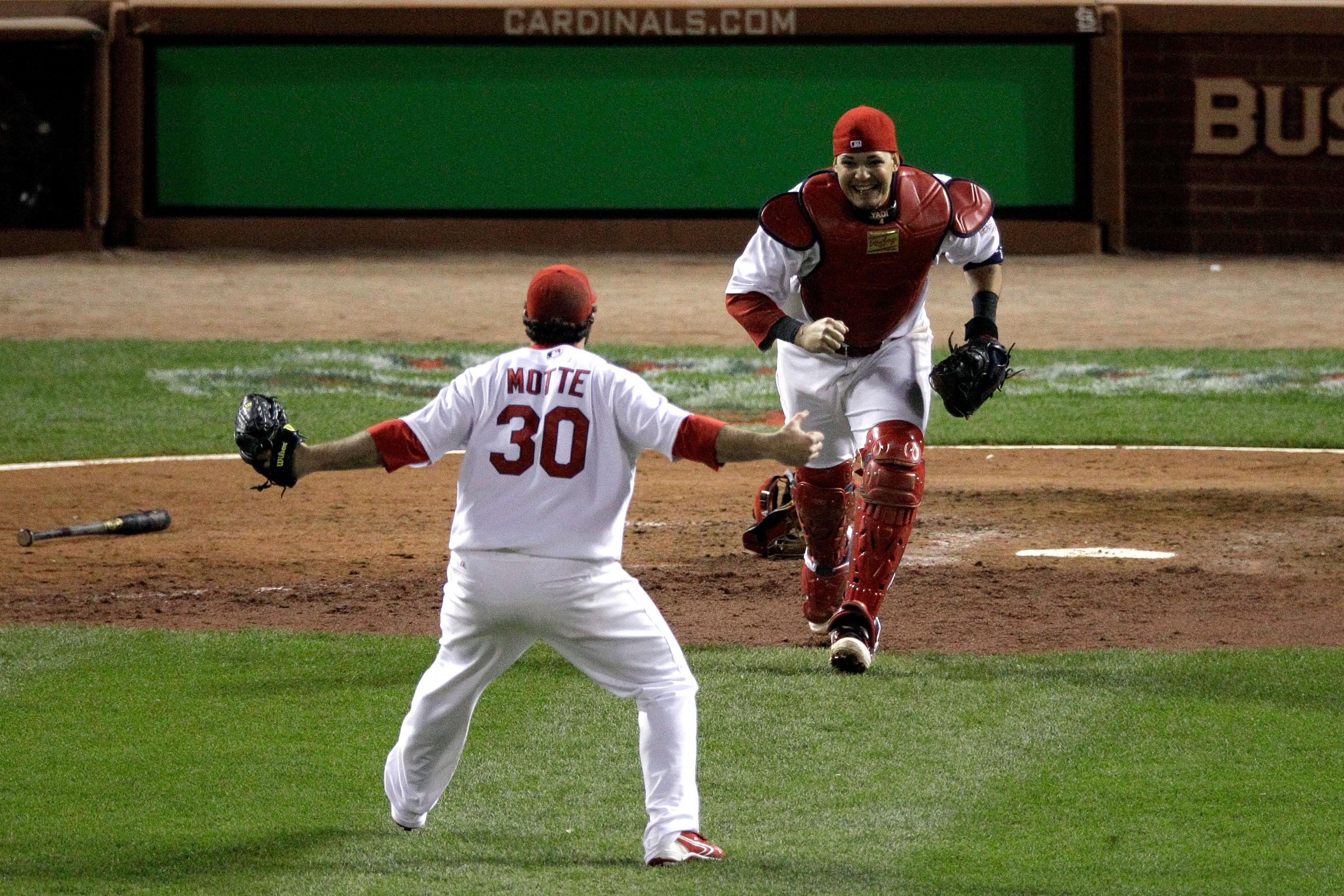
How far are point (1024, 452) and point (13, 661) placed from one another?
268 inches

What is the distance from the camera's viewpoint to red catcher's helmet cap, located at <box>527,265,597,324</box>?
4961 millimetres

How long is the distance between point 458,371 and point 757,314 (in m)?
8.46

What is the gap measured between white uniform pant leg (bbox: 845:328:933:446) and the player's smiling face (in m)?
0.59

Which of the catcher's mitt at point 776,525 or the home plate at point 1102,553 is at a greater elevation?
the catcher's mitt at point 776,525

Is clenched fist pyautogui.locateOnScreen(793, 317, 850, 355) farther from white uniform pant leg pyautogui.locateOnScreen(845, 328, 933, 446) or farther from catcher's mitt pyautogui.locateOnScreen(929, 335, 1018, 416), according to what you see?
catcher's mitt pyautogui.locateOnScreen(929, 335, 1018, 416)

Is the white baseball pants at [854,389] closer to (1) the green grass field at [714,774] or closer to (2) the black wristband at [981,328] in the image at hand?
(2) the black wristband at [981,328]

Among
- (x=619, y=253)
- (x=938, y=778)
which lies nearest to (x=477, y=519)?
(x=938, y=778)

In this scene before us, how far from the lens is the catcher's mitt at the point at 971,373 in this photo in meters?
7.02

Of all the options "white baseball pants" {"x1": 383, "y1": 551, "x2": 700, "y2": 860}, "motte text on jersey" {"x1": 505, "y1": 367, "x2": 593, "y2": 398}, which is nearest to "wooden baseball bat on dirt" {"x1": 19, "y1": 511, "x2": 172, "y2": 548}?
"white baseball pants" {"x1": 383, "y1": 551, "x2": 700, "y2": 860}

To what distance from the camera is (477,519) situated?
15.8 ft

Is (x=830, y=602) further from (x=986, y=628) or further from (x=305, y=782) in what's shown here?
(x=305, y=782)

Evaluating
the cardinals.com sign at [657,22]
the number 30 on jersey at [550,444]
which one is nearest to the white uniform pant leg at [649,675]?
the number 30 on jersey at [550,444]

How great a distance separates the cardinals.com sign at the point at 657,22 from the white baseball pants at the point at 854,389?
15.1 m

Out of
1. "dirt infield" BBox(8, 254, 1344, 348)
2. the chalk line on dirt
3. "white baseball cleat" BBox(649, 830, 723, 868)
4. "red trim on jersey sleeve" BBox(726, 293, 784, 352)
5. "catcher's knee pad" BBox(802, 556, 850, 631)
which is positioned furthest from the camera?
"dirt infield" BBox(8, 254, 1344, 348)
